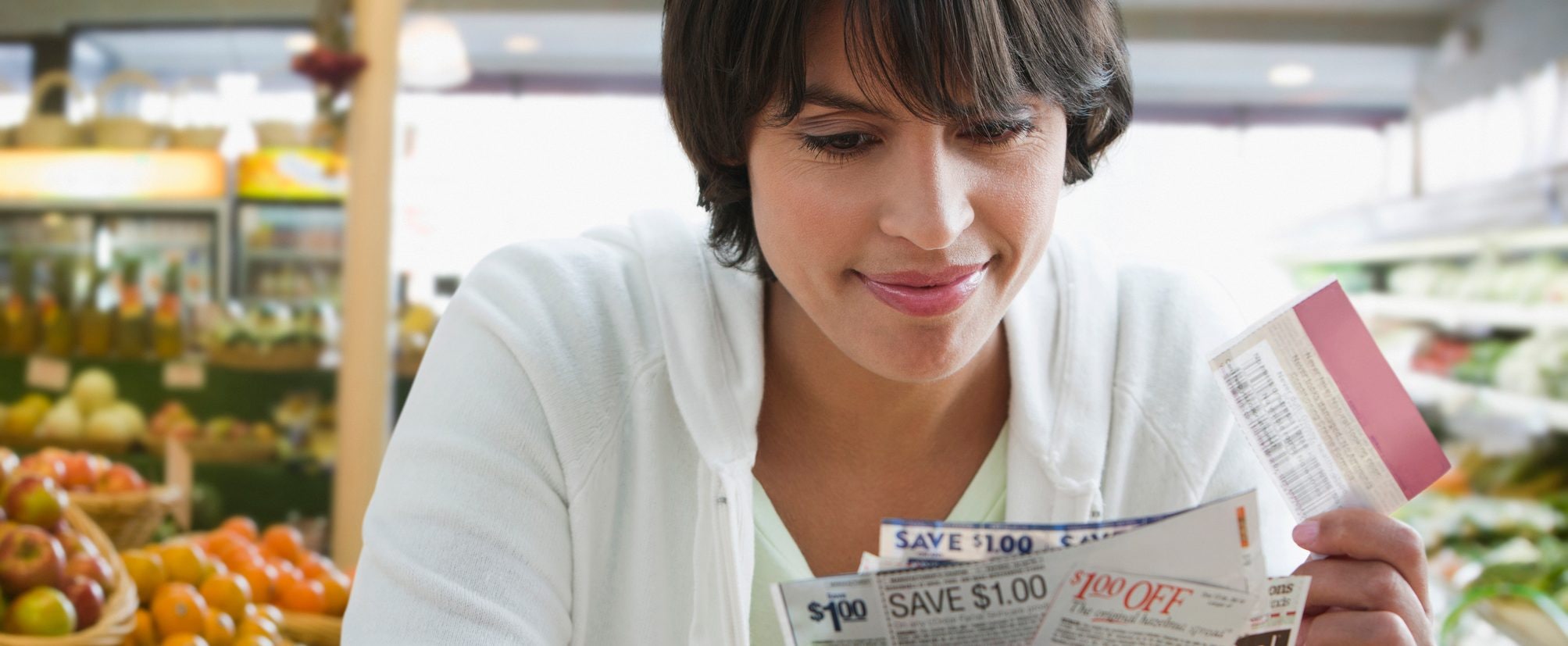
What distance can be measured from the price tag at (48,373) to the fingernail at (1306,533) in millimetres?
4185

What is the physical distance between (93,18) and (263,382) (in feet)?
5.37

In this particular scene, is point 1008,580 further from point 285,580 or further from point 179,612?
point 285,580

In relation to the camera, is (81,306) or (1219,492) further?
(81,306)

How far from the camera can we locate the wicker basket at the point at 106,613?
5.40 feet

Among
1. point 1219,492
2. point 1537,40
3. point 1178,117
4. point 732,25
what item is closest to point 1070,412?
point 1219,492

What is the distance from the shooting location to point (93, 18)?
4.48 metres

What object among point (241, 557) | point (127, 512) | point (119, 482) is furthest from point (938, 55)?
point (119, 482)

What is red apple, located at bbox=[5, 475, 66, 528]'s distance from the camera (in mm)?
1899

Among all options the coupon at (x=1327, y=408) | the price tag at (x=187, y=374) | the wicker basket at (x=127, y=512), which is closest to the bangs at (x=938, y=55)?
the coupon at (x=1327, y=408)

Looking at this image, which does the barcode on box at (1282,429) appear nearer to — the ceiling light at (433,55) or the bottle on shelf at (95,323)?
the ceiling light at (433,55)

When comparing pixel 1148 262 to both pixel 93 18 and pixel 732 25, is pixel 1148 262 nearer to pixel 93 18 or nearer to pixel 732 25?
pixel 732 25

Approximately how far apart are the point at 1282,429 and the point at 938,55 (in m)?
0.38

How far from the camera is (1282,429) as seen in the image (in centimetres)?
88

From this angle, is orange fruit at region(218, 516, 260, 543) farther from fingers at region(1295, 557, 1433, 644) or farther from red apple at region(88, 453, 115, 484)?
fingers at region(1295, 557, 1433, 644)
